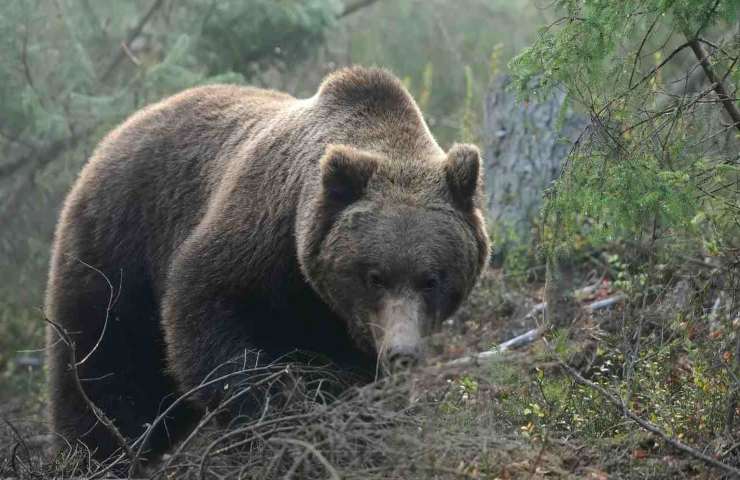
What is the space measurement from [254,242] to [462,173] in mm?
1243

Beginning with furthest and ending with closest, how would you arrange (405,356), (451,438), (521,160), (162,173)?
(521,160) → (162,173) → (405,356) → (451,438)

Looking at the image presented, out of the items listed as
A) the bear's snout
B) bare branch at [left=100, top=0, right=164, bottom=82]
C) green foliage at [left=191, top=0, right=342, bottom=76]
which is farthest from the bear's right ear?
bare branch at [left=100, top=0, right=164, bottom=82]

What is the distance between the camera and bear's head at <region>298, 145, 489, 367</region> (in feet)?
17.6

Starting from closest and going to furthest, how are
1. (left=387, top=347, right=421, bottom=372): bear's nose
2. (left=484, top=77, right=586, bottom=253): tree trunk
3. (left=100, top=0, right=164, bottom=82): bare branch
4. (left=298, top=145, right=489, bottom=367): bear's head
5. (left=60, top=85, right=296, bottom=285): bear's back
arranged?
(left=387, top=347, right=421, bottom=372): bear's nose, (left=298, top=145, right=489, bottom=367): bear's head, (left=60, top=85, right=296, bottom=285): bear's back, (left=484, top=77, right=586, bottom=253): tree trunk, (left=100, top=0, right=164, bottom=82): bare branch

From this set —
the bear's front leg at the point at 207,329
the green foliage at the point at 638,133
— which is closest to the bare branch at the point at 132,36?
the bear's front leg at the point at 207,329

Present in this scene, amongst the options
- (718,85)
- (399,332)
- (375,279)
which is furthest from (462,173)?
(718,85)

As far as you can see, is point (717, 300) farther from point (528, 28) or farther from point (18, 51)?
point (528, 28)

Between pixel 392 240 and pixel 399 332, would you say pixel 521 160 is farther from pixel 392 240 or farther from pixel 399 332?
pixel 399 332

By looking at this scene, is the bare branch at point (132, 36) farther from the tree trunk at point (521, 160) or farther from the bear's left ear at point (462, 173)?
the bear's left ear at point (462, 173)

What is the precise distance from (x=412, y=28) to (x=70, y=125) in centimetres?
693

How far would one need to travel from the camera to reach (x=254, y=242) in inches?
238

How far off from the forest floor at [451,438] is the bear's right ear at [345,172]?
41.7 inches

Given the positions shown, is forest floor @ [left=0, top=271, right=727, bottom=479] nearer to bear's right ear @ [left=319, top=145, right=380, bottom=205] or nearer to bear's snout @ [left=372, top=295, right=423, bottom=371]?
bear's snout @ [left=372, top=295, right=423, bottom=371]

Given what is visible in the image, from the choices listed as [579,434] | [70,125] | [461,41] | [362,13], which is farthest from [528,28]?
[579,434]
